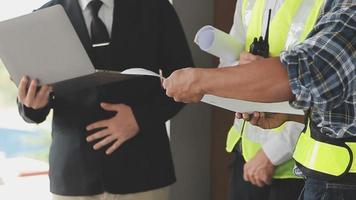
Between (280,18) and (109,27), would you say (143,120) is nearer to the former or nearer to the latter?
(109,27)

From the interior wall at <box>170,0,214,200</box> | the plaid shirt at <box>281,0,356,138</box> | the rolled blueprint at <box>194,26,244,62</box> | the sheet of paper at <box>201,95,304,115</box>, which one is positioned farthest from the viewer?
the interior wall at <box>170,0,214,200</box>

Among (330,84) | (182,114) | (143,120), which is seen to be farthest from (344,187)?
(182,114)

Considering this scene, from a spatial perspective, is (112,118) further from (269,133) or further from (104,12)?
(269,133)

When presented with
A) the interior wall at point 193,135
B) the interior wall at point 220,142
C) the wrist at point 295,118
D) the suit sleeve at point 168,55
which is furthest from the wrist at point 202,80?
the interior wall at point 220,142

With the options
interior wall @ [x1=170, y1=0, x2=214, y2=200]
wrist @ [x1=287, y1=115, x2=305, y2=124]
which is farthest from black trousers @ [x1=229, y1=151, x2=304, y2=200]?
interior wall @ [x1=170, y1=0, x2=214, y2=200]

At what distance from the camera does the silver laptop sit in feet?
4.66

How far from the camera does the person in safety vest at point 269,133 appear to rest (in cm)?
142

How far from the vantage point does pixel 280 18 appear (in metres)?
1.44

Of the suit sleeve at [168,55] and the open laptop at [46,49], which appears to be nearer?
the open laptop at [46,49]

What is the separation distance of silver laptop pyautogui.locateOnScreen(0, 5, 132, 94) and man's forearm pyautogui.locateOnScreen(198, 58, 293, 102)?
52cm

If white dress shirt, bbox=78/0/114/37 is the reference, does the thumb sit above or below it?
below

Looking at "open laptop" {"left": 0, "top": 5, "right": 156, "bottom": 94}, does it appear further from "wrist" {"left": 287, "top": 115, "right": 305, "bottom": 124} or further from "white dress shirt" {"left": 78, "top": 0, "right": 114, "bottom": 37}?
"wrist" {"left": 287, "top": 115, "right": 305, "bottom": 124}

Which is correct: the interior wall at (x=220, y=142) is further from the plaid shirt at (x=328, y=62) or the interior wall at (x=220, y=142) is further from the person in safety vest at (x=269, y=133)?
the plaid shirt at (x=328, y=62)

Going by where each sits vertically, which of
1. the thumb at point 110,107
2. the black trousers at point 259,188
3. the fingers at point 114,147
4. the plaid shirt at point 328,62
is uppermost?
the plaid shirt at point 328,62
